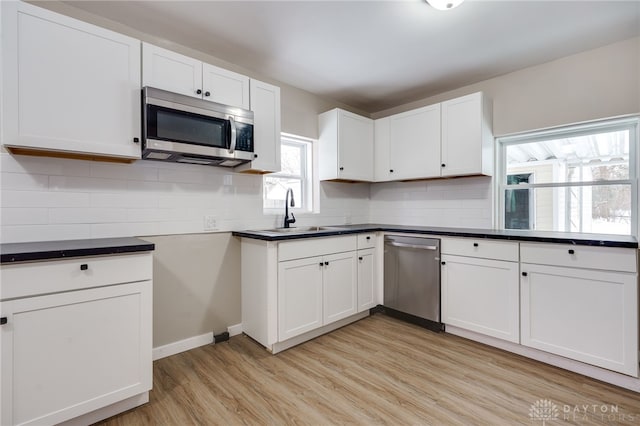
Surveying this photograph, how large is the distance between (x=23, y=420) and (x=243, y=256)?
160cm

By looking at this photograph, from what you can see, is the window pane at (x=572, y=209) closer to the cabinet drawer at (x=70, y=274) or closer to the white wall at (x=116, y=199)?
the white wall at (x=116, y=199)

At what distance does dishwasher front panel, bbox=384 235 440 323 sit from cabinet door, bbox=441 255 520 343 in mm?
87

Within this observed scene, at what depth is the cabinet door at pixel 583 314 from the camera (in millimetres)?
1906

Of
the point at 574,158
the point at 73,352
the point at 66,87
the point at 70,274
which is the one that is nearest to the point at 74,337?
the point at 73,352

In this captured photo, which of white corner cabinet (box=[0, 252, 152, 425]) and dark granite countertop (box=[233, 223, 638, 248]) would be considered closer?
white corner cabinet (box=[0, 252, 152, 425])

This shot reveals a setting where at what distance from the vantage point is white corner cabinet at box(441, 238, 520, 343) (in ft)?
7.77

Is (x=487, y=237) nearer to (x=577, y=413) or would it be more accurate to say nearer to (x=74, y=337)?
(x=577, y=413)

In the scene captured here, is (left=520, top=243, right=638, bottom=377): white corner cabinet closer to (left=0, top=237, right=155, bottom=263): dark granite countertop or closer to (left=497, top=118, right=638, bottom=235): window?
(left=497, top=118, right=638, bottom=235): window

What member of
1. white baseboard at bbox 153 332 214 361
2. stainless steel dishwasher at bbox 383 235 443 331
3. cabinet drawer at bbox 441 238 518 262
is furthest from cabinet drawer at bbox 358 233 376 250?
white baseboard at bbox 153 332 214 361

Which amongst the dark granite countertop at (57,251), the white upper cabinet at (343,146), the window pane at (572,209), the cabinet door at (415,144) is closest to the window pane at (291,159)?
the white upper cabinet at (343,146)

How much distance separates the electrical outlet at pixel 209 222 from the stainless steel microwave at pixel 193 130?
46 centimetres

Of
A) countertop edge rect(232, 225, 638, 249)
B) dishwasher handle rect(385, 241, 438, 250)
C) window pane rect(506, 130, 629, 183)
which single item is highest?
window pane rect(506, 130, 629, 183)

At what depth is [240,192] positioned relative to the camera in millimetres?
2793

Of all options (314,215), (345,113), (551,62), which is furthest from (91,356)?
(551,62)
